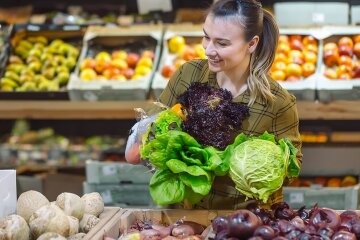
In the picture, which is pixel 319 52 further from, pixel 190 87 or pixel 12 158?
pixel 12 158

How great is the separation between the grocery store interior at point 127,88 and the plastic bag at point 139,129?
1.64 meters

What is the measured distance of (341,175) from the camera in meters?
4.80

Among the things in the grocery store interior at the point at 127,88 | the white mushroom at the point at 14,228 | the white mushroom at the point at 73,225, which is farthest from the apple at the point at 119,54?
the white mushroom at the point at 14,228

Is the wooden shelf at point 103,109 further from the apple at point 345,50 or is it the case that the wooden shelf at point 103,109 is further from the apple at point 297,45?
the apple at point 297,45

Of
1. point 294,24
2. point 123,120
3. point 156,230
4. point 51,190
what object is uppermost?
point 294,24

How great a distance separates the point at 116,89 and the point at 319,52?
141cm

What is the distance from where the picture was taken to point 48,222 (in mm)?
2311

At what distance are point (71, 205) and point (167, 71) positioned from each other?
2.22 meters

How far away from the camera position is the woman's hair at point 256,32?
273 cm

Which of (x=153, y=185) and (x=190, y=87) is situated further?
(x=190, y=87)

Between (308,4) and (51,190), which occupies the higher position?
(308,4)

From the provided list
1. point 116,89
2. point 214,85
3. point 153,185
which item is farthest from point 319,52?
point 153,185

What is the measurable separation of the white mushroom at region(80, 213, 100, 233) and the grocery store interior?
2040mm

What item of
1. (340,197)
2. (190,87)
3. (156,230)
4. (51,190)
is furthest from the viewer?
(51,190)
